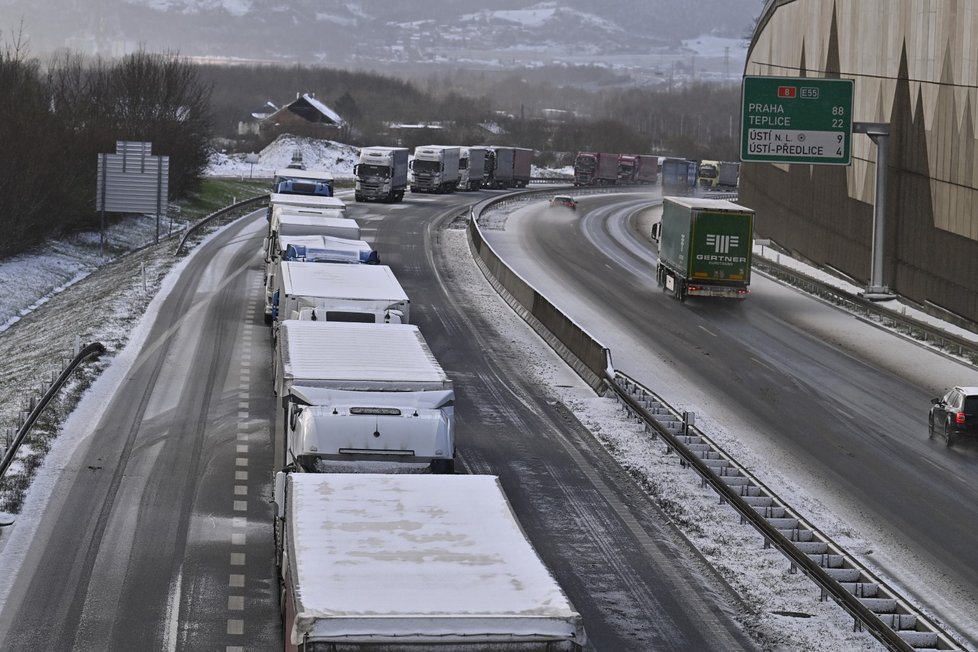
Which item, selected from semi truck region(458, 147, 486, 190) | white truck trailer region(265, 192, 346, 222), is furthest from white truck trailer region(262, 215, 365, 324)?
semi truck region(458, 147, 486, 190)

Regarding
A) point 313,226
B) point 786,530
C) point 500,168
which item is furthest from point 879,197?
point 500,168

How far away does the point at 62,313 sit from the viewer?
44.9m

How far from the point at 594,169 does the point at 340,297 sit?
9895cm

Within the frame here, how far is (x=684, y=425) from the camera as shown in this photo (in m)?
26.6

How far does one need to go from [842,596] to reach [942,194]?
99.8 feet

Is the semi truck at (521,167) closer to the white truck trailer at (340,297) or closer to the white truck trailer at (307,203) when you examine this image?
the white truck trailer at (307,203)

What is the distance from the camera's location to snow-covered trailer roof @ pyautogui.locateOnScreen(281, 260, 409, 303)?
26.1m

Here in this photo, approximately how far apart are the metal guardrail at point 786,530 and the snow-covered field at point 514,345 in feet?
1.09

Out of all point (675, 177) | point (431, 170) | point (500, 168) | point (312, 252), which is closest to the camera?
point (312, 252)

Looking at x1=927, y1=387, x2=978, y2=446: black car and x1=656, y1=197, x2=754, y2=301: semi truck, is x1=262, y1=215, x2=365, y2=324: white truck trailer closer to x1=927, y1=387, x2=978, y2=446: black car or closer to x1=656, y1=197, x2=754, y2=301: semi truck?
x1=656, y1=197, x2=754, y2=301: semi truck

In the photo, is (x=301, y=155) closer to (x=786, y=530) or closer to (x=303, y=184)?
(x=303, y=184)

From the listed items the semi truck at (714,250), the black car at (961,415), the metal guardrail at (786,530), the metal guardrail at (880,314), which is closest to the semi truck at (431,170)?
the metal guardrail at (880,314)

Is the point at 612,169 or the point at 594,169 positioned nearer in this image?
the point at 594,169

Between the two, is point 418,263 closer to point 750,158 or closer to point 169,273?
point 169,273
